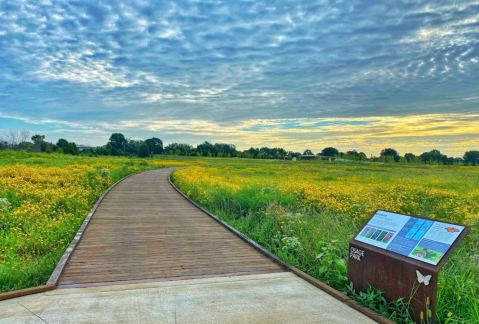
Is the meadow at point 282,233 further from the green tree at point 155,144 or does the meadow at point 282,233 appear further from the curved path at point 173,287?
the green tree at point 155,144

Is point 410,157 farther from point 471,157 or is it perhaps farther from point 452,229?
point 452,229

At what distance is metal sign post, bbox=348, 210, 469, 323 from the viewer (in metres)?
4.15

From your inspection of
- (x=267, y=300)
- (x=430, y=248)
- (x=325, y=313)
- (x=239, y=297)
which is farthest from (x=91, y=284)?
(x=430, y=248)

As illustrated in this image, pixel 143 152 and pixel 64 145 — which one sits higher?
pixel 64 145

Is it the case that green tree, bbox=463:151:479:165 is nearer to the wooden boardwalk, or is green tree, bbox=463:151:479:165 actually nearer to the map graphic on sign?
the wooden boardwalk

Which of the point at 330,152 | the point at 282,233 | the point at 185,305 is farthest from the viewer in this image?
the point at 330,152

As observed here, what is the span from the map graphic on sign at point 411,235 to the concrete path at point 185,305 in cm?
98

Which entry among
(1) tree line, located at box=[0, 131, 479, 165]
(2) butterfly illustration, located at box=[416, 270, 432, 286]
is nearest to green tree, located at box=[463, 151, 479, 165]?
(1) tree line, located at box=[0, 131, 479, 165]

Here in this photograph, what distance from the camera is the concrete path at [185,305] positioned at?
426 cm

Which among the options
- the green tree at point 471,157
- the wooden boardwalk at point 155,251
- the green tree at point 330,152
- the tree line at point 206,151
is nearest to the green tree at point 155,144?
the tree line at point 206,151

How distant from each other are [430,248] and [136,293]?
3800 mm

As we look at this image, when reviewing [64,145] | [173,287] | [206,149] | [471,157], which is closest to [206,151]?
[206,149]

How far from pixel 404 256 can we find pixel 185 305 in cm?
279

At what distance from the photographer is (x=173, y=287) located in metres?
5.35
